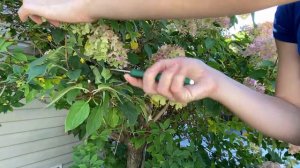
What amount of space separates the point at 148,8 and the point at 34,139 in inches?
135

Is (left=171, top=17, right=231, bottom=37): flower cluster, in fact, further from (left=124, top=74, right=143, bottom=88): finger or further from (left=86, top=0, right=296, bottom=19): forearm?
(left=86, top=0, right=296, bottom=19): forearm

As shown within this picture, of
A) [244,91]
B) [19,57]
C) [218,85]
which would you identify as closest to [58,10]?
[218,85]

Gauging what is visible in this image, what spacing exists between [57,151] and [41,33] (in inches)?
103

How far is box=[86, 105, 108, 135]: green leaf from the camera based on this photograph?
1062 millimetres

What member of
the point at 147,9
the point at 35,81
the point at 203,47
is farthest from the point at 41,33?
the point at 147,9

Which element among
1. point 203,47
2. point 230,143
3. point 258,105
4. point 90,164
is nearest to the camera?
point 258,105

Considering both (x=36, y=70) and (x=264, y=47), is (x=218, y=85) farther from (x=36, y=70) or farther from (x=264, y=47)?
(x=264, y=47)

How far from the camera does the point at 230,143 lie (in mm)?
2373

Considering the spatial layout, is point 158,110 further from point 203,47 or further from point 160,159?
point 203,47

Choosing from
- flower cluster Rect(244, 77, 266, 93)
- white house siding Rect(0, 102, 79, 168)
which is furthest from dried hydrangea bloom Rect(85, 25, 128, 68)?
white house siding Rect(0, 102, 79, 168)

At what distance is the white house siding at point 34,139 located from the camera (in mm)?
3359

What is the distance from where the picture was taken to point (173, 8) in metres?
0.55

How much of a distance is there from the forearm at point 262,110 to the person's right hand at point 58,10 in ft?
1.14

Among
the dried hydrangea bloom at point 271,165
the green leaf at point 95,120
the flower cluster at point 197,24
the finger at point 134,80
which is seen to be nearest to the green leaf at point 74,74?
the green leaf at point 95,120
